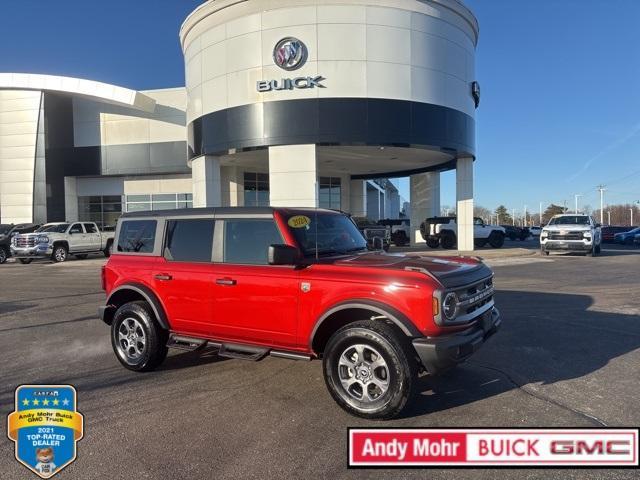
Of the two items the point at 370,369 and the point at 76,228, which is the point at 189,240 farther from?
the point at 76,228

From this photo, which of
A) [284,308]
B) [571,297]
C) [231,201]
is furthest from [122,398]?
[231,201]

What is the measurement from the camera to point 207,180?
23.7m

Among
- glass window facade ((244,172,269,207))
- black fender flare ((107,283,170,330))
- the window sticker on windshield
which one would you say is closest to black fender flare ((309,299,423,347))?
the window sticker on windshield

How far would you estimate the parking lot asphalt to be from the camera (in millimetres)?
3395

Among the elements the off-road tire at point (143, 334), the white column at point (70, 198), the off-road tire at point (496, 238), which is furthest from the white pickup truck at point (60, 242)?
the off-road tire at point (496, 238)

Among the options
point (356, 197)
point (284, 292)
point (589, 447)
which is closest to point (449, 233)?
point (356, 197)

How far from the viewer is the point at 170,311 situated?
5312mm

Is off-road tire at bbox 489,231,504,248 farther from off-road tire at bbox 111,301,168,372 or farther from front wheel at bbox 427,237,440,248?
off-road tire at bbox 111,301,168,372

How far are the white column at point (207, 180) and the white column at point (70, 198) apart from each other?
14499mm

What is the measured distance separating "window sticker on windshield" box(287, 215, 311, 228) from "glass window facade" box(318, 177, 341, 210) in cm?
2962

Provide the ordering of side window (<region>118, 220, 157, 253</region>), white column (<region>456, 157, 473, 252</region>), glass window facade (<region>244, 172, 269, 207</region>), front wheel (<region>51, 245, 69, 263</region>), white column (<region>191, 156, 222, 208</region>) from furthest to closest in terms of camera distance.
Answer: glass window facade (<region>244, 172, 269, 207</region>) → white column (<region>456, 157, 473, 252</region>) → white column (<region>191, 156, 222, 208</region>) → front wheel (<region>51, 245, 69, 263</region>) → side window (<region>118, 220, 157, 253</region>)

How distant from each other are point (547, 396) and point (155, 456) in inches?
141

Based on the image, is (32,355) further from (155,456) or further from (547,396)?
(547,396)

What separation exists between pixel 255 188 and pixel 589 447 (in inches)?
1160
